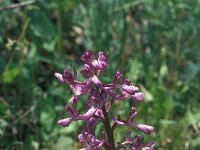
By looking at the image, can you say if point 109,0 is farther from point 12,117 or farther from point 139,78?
point 12,117

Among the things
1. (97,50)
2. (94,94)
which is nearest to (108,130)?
(94,94)

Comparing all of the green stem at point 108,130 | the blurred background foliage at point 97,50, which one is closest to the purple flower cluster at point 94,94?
Result: the green stem at point 108,130

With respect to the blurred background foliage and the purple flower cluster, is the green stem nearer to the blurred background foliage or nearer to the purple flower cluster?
the purple flower cluster

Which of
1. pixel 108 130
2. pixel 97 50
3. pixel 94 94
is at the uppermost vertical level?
pixel 94 94

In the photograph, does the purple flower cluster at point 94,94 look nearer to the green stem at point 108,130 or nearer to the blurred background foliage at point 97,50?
the green stem at point 108,130

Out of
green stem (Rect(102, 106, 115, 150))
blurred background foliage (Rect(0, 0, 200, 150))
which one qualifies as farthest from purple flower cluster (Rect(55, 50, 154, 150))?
blurred background foliage (Rect(0, 0, 200, 150))

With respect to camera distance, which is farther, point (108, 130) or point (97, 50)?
point (97, 50)

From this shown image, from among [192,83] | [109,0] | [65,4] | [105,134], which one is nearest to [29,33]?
[65,4]

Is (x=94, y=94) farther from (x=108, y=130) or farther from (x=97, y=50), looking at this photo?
(x=97, y=50)
